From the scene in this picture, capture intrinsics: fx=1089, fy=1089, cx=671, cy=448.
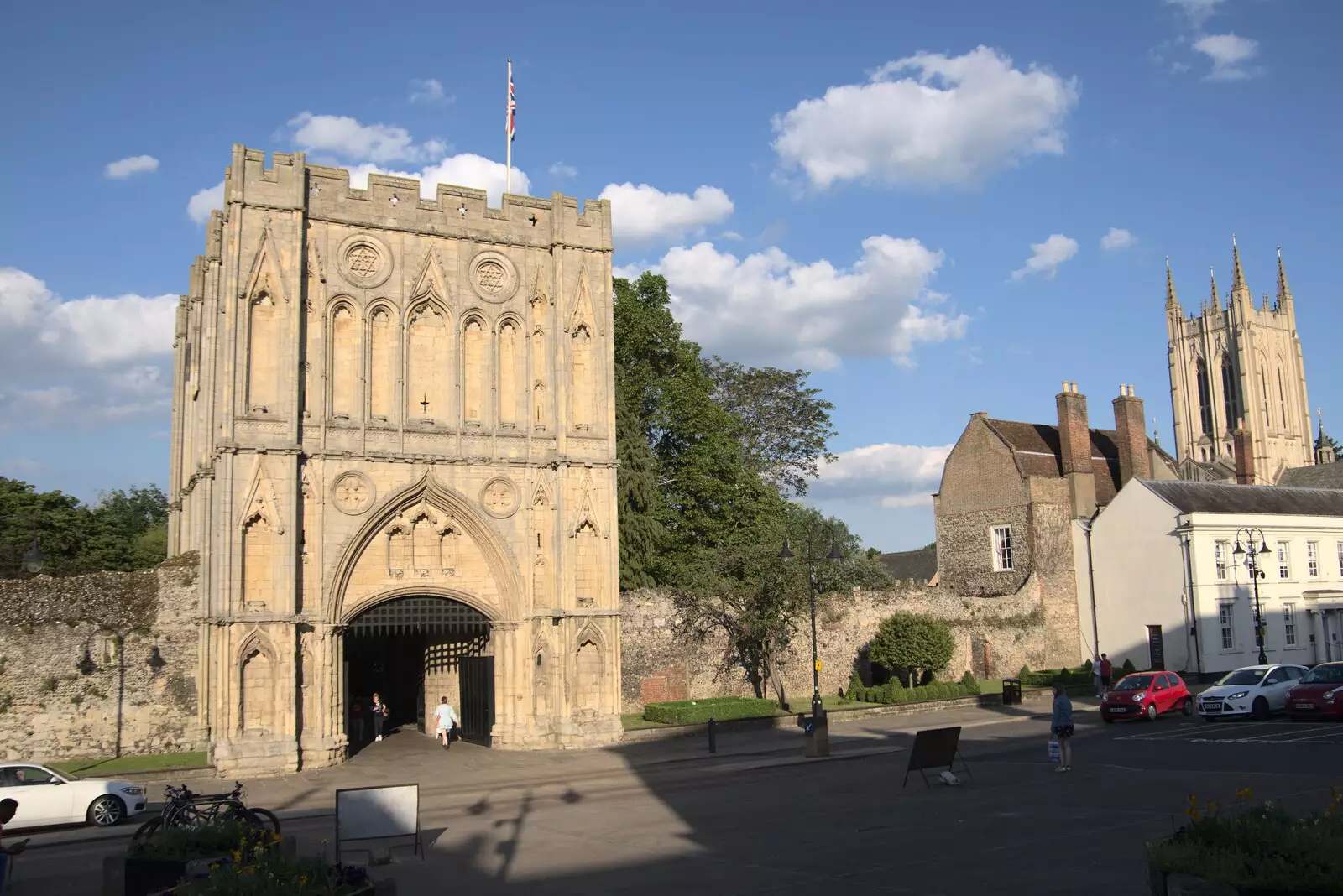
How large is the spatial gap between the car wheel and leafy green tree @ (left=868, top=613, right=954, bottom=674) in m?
25.5

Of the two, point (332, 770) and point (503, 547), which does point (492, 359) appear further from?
point (332, 770)

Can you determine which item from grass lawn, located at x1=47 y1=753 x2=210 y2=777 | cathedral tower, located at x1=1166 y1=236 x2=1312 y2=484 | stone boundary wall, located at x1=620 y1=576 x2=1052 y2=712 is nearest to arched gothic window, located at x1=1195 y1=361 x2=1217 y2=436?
cathedral tower, located at x1=1166 y1=236 x2=1312 y2=484

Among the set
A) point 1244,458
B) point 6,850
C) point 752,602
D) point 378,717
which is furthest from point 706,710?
point 1244,458

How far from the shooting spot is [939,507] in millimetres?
51875

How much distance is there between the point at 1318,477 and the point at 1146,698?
4466 centimetres

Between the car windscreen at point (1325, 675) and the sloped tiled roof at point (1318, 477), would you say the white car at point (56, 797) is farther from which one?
the sloped tiled roof at point (1318, 477)

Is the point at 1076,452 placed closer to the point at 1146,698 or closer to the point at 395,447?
the point at 1146,698

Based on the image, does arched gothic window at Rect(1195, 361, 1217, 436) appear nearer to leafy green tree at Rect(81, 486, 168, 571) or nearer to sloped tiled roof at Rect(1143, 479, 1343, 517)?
sloped tiled roof at Rect(1143, 479, 1343, 517)

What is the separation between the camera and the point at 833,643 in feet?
130

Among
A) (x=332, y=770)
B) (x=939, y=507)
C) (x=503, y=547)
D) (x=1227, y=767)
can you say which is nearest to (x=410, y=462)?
(x=503, y=547)

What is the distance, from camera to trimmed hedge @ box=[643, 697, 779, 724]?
30.4 m

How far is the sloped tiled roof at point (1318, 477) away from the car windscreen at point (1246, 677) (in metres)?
36.9

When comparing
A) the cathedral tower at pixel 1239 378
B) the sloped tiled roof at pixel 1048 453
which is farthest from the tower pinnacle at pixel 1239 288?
the sloped tiled roof at pixel 1048 453

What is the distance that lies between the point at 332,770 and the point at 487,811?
26.2ft
